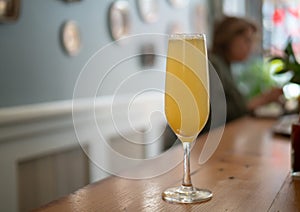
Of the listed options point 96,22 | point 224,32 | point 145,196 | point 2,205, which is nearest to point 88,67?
point 96,22

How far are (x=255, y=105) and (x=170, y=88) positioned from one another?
1.96m

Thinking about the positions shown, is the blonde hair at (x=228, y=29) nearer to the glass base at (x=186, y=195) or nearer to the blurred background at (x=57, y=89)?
the blurred background at (x=57, y=89)

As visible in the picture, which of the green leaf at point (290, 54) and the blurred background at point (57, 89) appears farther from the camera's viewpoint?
the blurred background at point (57, 89)

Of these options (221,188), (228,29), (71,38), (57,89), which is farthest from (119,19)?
(221,188)

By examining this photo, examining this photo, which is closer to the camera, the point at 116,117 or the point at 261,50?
the point at 116,117

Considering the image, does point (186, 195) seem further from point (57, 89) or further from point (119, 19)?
point (119, 19)

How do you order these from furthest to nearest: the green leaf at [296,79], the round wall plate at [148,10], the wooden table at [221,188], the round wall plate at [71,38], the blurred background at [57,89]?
the round wall plate at [148,10] → the round wall plate at [71,38] → the blurred background at [57,89] → the green leaf at [296,79] → the wooden table at [221,188]

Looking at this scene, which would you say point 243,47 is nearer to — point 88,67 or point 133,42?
point 133,42

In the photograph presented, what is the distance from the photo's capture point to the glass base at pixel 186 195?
91 cm

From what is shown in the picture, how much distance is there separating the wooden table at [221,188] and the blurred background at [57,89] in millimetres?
297

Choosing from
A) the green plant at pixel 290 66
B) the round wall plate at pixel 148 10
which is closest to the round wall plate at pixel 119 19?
the round wall plate at pixel 148 10

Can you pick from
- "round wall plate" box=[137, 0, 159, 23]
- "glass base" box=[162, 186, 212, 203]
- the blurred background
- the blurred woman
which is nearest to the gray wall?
the blurred background

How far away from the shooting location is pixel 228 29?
3.14m

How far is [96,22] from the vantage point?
251 cm
